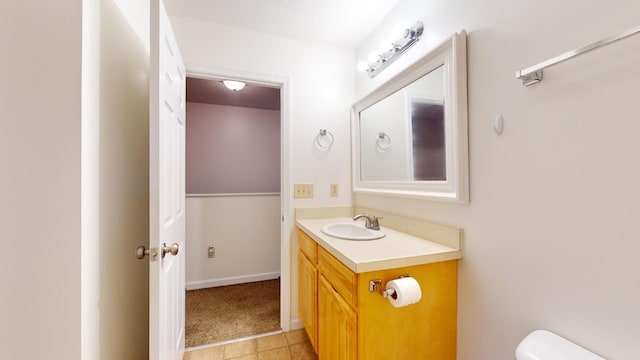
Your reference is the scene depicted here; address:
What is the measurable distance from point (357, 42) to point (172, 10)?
1350 millimetres

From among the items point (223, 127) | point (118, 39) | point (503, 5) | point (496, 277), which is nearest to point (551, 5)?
point (503, 5)

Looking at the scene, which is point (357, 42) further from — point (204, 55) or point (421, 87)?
point (204, 55)

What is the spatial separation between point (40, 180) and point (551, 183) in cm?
167

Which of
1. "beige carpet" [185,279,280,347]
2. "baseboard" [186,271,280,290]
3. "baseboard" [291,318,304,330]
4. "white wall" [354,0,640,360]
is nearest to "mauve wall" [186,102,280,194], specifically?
"baseboard" [186,271,280,290]

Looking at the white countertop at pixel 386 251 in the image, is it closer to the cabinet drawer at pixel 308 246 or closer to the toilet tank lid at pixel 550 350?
the cabinet drawer at pixel 308 246

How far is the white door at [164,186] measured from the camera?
102cm

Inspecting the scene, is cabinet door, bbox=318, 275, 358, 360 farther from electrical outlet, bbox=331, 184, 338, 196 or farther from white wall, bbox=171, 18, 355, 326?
electrical outlet, bbox=331, 184, 338, 196

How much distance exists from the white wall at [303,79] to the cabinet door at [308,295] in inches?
5.0

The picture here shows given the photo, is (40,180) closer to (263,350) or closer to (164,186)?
(164,186)

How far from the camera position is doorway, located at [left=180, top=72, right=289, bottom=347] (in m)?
2.03

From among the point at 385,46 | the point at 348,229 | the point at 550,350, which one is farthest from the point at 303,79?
A: the point at 550,350

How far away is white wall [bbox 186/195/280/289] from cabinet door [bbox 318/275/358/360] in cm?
159

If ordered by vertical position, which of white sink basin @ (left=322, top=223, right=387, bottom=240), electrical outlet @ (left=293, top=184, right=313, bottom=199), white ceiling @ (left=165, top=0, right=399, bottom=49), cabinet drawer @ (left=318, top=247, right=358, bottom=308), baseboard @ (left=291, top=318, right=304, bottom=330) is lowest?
baseboard @ (left=291, top=318, right=304, bottom=330)

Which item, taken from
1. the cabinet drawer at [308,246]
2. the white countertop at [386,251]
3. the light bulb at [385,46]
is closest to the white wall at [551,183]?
the white countertop at [386,251]
